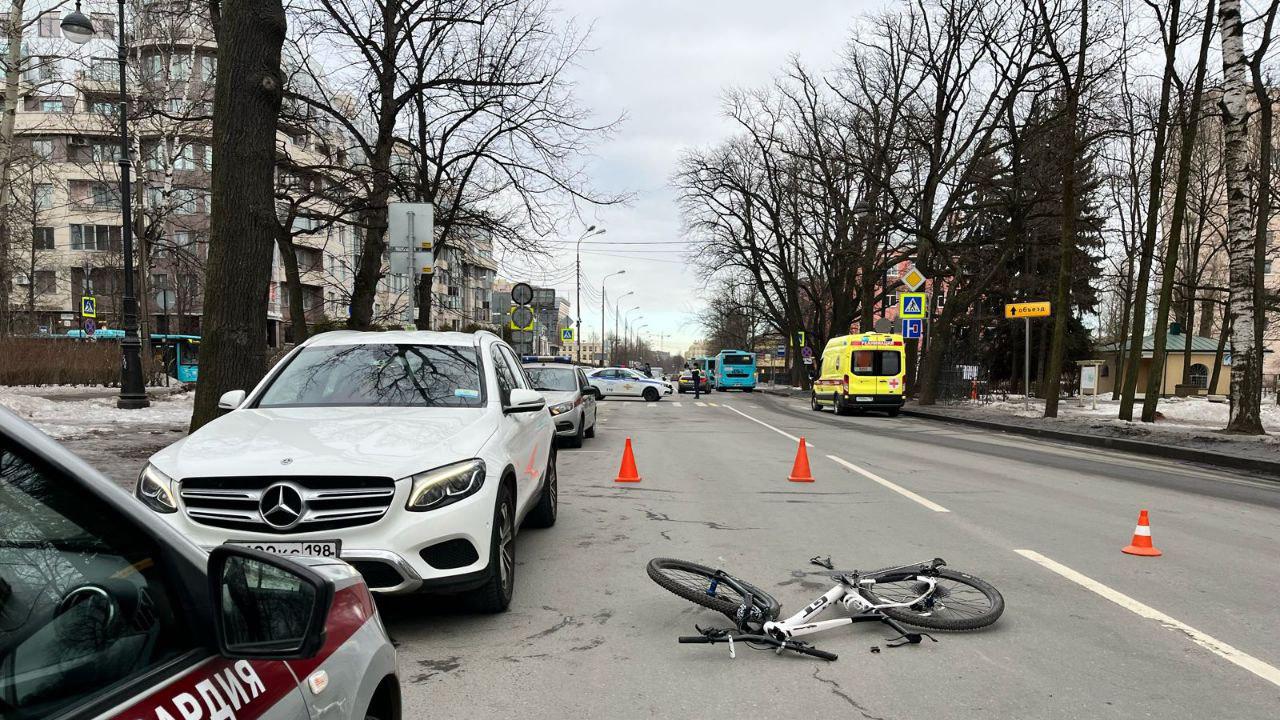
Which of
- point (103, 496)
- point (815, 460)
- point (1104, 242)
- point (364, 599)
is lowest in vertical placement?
point (815, 460)

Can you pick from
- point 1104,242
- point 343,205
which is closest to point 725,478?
point 343,205

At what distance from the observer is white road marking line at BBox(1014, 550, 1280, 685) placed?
394 cm

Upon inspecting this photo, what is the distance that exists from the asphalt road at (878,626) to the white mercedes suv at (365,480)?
1.62 ft

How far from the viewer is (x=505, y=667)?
4035 mm

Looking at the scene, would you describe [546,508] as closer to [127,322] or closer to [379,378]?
[379,378]

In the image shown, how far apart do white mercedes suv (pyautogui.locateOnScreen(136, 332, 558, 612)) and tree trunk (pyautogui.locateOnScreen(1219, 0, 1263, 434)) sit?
55.4ft

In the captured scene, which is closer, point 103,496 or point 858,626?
point 103,496

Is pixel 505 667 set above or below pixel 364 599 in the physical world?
below

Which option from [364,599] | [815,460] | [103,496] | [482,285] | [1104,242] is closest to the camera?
[103,496]

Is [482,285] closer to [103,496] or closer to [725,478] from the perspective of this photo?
[725,478]

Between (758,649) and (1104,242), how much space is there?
144ft

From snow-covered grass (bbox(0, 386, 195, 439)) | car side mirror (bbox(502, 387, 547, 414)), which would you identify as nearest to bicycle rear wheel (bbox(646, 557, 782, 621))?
car side mirror (bbox(502, 387, 547, 414))

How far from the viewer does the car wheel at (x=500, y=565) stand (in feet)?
15.1

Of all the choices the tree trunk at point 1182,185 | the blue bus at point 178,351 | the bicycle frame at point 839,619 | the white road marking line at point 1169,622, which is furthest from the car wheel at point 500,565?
the blue bus at point 178,351
